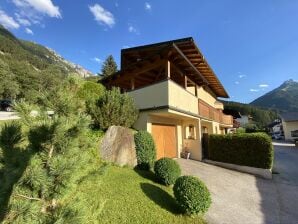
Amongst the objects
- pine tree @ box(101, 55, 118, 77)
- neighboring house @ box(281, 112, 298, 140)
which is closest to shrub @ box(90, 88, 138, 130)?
pine tree @ box(101, 55, 118, 77)

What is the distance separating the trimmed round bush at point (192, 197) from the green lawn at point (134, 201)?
262mm

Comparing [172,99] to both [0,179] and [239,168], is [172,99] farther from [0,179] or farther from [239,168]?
[0,179]

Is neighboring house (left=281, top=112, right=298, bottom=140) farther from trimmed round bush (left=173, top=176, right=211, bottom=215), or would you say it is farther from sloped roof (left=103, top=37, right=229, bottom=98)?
trimmed round bush (left=173, top=176, right=211, bottom=215)

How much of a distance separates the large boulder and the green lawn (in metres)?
1.05

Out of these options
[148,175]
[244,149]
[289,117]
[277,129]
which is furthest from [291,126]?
[148,175]

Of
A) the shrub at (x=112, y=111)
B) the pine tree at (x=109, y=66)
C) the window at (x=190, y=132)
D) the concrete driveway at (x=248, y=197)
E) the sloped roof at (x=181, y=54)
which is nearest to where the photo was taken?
the concrete driveway at (x=248, y=197)

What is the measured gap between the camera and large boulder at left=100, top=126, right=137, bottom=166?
370 inches

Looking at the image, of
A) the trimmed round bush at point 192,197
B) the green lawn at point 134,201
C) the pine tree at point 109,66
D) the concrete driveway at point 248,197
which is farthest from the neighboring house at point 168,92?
the pine tree at point 109,66

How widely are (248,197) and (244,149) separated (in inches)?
197

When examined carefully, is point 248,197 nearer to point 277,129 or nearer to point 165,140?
point 165,140

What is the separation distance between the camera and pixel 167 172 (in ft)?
27.6

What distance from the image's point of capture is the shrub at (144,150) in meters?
10.4

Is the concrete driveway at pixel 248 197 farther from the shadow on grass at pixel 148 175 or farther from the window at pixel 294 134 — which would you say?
the window at pixel 294 134

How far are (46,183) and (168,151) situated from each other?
13.1 meters
